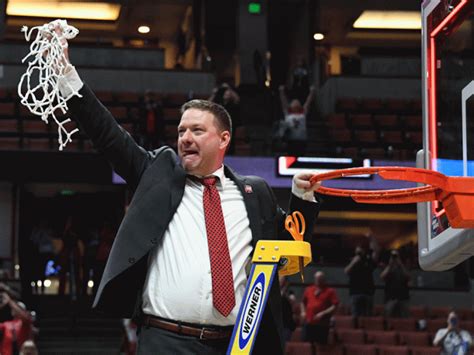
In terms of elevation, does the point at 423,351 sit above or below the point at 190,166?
below

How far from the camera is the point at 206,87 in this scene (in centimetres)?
2305

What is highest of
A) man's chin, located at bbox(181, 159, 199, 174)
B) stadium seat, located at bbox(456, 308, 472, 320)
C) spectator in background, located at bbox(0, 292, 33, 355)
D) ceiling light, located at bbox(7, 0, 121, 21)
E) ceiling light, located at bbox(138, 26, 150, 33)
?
ceiling light, located at bbox(7, 0, 121, 21)

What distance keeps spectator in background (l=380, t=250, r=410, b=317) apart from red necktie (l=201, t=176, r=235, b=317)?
1257 centimetres

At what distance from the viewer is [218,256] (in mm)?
4387

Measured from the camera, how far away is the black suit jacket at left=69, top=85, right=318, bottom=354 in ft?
14.3

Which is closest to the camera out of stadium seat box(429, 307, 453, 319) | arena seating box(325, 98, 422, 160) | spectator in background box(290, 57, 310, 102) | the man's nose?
the man's nose

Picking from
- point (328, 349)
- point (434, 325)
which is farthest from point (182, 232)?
point (434, 325)

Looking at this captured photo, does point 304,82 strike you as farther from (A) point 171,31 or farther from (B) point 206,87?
(A) point 171,31

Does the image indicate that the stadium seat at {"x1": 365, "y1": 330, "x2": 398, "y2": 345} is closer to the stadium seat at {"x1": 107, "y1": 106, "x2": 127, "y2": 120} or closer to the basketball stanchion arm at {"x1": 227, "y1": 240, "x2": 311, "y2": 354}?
the stadium seat at {"x1": 107, "y1": 106, "x2": 127, "y2": 120}

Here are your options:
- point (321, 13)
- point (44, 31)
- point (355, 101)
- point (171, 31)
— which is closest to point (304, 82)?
point (355, 101)

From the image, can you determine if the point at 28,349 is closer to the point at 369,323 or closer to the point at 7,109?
the point at 369,323

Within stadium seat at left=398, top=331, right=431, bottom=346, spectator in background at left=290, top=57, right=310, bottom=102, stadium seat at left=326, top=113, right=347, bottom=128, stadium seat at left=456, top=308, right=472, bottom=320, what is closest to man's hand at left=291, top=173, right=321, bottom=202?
stadium seat at left=398, top=331, right=431, bottom=346

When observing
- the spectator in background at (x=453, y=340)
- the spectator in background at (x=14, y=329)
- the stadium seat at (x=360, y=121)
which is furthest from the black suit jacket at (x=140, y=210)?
the stadium seat at (x=360, y=121)

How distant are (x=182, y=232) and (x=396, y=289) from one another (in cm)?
1285
